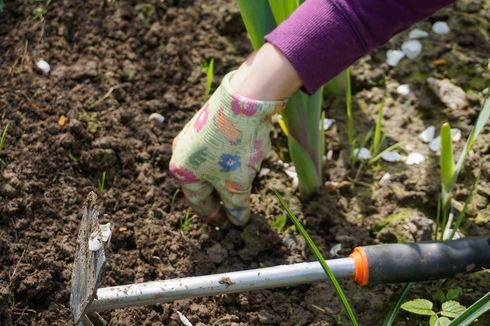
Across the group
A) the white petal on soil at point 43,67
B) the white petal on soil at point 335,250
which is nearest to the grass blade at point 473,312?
the white petal on soil at point 335,250

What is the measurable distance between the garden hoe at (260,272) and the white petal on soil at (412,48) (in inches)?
27.2

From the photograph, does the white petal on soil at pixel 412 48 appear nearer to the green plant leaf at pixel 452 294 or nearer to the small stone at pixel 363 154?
the small stone at pixel 363 154

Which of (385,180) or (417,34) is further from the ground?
(417,34)

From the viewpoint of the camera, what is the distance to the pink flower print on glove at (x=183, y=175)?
1471mm

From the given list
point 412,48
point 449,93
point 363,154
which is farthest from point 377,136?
point 412,48

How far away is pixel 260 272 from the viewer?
4.31ft

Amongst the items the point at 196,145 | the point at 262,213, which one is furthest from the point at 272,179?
the point at 196,145

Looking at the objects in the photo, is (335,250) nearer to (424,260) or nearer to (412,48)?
(424,260)

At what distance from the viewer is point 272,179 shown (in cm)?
172

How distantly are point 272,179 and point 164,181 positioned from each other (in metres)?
0.28

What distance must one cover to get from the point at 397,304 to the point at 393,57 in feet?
2.63

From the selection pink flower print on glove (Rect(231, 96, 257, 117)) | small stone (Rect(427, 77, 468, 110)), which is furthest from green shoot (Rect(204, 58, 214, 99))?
small stone (Rect(427, 77, 468, 110))

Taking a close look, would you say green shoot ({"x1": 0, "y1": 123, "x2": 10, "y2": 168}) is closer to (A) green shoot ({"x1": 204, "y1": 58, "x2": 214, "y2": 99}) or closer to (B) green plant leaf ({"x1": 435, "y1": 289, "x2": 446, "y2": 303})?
(A) green shoot ({"x1": 204, "y1": 58, "x2": 214, "y2": 99})

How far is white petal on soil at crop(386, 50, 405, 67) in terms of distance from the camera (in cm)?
193
